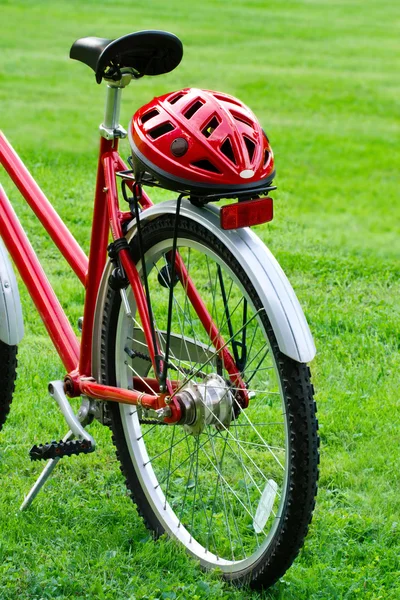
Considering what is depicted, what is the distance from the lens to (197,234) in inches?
121

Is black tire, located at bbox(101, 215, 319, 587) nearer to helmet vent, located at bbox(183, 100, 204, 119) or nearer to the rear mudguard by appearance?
the rear mudguard

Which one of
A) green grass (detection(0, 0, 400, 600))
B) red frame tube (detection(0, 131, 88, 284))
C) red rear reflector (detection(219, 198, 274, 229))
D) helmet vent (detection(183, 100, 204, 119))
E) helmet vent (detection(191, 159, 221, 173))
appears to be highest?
helmet vent (detection(183, 100, 204, 119))

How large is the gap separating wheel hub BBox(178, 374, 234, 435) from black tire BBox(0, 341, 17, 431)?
89 cm

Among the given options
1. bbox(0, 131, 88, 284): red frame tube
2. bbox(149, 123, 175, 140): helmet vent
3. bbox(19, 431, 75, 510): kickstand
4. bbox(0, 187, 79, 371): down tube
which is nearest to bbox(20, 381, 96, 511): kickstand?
bbox(19, 431, 75, 510): kickstand

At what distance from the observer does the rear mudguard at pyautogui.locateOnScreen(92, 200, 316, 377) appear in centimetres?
285

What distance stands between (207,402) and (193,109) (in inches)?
34.0

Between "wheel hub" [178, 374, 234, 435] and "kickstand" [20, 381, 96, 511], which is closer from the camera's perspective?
"wheel hub" [178, 374, 234, 435]

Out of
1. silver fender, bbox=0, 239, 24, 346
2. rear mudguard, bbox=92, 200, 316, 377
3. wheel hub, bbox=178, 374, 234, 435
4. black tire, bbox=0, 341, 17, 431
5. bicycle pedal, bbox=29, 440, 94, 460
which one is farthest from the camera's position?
black tire, bbox=0, 341, 17, 431

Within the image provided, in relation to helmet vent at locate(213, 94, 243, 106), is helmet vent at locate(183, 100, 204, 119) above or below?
below

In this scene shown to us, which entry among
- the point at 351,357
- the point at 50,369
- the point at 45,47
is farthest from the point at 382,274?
the point at 45,47

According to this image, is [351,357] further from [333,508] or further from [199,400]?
[199,400]

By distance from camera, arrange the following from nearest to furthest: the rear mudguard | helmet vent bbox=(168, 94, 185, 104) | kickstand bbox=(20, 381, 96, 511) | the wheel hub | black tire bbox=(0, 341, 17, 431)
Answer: the rear mudguard, helmet vent bbox=(168, 94, 185, 104), the wheel hub, kickstand bbox=(20, 381, 96, 511), black tire bbox=(0, 341, 17, 431)

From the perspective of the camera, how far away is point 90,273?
11.5 ft

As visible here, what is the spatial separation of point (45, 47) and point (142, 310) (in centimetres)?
1042
